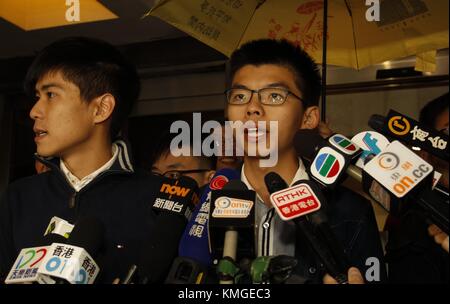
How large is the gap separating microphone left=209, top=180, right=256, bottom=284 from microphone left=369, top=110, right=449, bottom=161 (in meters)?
0.23

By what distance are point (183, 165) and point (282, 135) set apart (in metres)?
0.61

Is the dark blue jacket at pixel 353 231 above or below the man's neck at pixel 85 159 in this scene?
below

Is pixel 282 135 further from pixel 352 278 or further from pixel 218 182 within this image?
pixel 352 278

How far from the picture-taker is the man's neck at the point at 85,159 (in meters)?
1.31

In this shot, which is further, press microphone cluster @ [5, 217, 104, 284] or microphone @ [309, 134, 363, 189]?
microphone @ [309, 134, 363, 189]

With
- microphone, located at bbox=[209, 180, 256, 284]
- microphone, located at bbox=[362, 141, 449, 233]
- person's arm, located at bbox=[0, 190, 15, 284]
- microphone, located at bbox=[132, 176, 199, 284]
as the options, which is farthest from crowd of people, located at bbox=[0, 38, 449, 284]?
microphone, located at bbox=[362, 141, 449, 233]

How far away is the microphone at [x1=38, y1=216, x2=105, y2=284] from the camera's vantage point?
0.74 metres

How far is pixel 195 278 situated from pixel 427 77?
2.14m

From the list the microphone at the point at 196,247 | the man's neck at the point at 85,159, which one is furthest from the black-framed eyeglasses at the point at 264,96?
the man's neck at the point at 85,159

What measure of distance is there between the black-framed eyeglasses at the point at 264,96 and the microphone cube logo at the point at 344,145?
35cm

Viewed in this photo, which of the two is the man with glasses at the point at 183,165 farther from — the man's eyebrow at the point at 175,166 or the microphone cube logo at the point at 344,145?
the microphone cube logo at the point at 344,145

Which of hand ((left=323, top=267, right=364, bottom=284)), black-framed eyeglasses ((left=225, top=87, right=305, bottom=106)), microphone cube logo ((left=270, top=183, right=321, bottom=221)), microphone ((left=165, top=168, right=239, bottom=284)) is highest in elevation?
black-framed eyeglasses ((left=225, top=87, right=305, bottom=106))

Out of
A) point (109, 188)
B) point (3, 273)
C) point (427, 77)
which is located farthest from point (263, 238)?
point (427, 77)

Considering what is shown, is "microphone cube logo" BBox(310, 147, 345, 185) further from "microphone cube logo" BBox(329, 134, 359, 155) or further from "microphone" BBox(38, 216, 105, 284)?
"microphone" BBox(38, 216, 105, 284)
